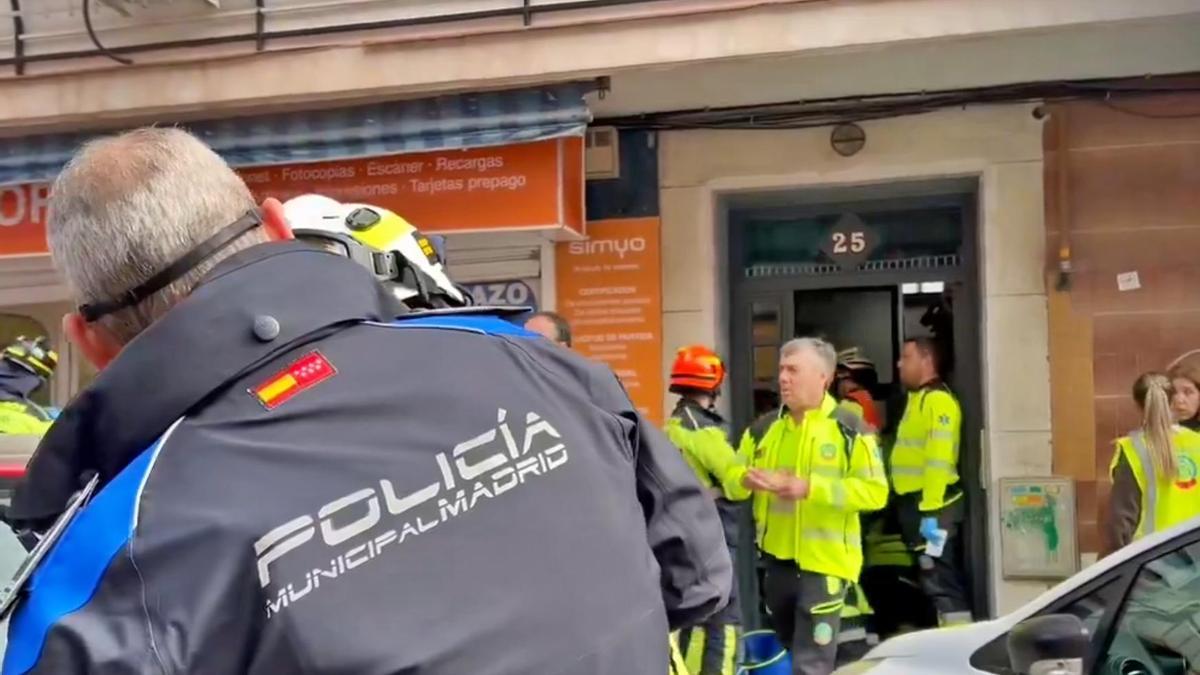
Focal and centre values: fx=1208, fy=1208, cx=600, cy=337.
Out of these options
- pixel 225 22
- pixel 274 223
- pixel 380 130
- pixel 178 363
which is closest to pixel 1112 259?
pixel 380 130

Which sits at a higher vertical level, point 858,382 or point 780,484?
point 858,382

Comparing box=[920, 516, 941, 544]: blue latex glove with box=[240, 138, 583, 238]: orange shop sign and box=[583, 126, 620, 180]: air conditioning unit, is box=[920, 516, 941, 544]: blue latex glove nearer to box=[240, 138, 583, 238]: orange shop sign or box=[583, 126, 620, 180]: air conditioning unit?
box=[240, 138, 583, 238]: orange shop sign

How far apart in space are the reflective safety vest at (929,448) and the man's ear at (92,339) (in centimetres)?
645

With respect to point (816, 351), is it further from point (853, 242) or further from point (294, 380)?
point (294, 380)

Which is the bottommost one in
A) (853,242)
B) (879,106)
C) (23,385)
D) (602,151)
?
(23,385)

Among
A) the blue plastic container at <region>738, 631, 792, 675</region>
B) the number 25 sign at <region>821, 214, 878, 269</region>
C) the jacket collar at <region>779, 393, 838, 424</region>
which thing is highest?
the number 25 sign at <region>821, 214, 878, 269</region>

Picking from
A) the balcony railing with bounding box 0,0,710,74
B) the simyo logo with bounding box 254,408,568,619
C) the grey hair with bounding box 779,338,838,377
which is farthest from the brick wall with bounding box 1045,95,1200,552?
the simyo logo with bounding box 254,408,568,619

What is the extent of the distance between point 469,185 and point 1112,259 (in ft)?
13.0

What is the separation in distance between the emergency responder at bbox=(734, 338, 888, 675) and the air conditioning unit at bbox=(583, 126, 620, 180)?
2.49m

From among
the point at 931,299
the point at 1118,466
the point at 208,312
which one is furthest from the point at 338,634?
the point at 931,299

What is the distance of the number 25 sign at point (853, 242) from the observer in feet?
26.5

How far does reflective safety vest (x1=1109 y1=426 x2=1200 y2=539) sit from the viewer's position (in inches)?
235

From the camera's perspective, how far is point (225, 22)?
7.91m

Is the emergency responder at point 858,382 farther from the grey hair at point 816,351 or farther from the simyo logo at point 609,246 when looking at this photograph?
the grey hair at point 816,351
